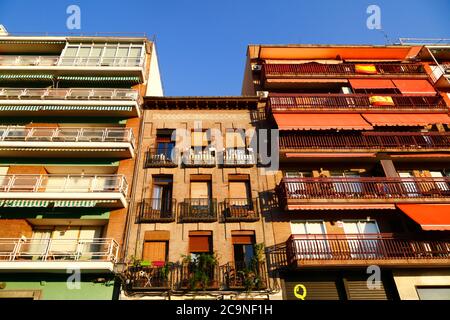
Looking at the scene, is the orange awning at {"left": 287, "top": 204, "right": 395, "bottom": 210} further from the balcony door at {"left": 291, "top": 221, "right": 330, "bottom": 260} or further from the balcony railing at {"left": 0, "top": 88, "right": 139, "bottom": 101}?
the balcony railing at {"left": 0, "top": 88, "right": 139, "bottom": 101}

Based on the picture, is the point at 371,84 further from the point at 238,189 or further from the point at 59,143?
the point at 59,143

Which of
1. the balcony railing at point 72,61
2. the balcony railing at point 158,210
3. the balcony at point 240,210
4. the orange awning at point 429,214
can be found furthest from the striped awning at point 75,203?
the orange awning at point 429,214

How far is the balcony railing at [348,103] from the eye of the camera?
18516mm

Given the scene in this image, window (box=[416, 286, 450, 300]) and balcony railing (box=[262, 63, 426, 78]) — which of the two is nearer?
window (box=[416, 286, 450, 300])

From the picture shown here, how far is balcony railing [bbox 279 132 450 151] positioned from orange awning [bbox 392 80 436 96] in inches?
162

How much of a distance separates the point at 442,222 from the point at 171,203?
40.0 ft

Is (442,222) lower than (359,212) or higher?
lower

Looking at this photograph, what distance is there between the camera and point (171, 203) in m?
15.6

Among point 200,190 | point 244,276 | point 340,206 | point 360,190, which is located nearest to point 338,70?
point 360,190

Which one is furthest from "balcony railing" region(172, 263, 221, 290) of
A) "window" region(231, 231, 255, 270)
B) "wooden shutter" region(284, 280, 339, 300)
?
"wooden shutter" region(284, 280, 339, 300)

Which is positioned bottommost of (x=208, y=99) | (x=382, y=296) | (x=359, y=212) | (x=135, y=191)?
(x=382, y=296)

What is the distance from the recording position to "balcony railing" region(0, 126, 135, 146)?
16.5 m

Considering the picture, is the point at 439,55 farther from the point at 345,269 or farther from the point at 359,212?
the point at 345,269

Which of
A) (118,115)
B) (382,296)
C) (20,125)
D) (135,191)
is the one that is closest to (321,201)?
(382,296)
